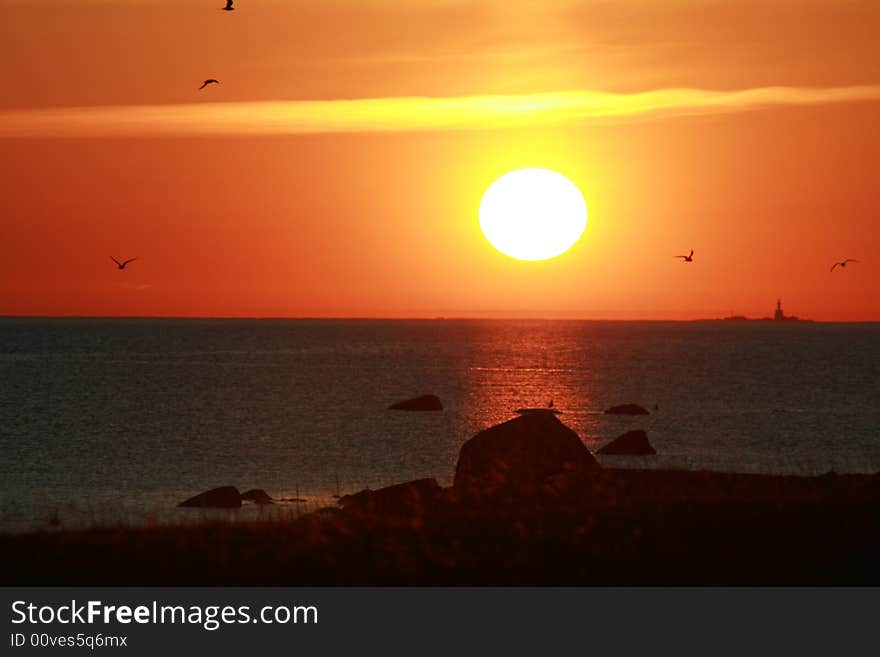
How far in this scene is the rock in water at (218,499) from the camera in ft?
170

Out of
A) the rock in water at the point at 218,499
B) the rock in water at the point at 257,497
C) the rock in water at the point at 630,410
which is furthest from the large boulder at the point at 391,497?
the rock in water at the point at 630,410

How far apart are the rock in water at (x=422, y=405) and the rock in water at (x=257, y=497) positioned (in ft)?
186

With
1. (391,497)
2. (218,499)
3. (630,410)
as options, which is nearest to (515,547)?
(391,497)

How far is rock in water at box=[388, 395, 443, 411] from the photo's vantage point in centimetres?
11244

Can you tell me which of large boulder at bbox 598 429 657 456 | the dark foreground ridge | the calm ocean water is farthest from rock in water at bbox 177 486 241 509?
large boulder at bbox 598 429 657 456

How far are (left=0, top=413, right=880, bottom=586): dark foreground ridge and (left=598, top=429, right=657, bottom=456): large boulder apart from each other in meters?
47.7

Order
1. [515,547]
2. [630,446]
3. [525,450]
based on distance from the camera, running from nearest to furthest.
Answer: [515,547] → [525,450] → [630,446]

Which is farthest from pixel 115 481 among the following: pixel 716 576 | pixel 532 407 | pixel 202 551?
pixel 532 407

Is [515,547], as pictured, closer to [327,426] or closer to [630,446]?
[630,446]

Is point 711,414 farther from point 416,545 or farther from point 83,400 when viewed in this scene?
point 416,545

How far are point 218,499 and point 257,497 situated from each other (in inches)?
126

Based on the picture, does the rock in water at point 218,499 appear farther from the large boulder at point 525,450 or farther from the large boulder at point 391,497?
Answer: the large boulder at point 525,450

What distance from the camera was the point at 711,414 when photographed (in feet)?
373

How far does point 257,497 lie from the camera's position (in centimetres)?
5503
